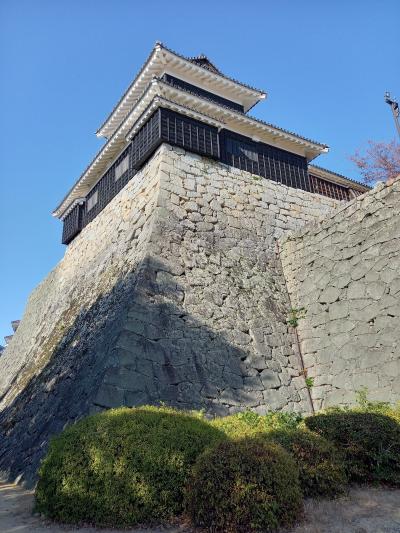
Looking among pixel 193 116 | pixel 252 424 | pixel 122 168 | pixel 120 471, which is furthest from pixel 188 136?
pixel 120 471

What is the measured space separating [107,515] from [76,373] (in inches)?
182

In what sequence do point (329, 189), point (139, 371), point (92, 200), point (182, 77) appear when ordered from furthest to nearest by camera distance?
point (92, 200) → point (329, 189) → point (182, 77) → point (139, 371)

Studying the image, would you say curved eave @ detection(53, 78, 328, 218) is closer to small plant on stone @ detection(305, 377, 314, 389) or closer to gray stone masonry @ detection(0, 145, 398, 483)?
gray stone masonry @ detection(0, 145, 398, 483)

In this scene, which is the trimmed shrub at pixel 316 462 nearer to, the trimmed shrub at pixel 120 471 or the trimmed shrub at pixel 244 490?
the trimmed shrub at pixel 244 490

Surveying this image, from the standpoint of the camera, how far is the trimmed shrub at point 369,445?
459cm

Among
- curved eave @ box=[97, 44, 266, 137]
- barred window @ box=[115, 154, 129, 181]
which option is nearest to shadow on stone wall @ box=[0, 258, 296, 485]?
barred window @ box=[115, 154, 129, 181]

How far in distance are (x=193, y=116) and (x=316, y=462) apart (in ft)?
32.0

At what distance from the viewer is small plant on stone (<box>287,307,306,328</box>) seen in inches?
395

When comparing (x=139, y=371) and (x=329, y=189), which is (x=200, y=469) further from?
(x=329, y=189)

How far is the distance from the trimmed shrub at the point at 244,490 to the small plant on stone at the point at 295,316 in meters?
6.15

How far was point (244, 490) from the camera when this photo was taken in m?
3.66

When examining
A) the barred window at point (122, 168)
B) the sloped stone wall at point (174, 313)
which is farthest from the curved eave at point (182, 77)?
the sloped stone wall at point (174, 313)

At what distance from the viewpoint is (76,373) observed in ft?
27.4

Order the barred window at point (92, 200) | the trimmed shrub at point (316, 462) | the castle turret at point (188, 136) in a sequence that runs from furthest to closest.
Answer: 1. the barred window at point (92, 200)
2. the castle turret at point (188, 136)
3. the trimmed shrub at point (316, 462)
